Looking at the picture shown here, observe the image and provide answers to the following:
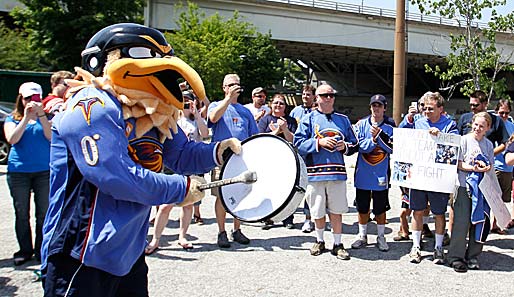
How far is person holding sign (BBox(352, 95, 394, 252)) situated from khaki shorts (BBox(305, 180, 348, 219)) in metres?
0.45

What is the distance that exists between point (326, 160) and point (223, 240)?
1563 mm

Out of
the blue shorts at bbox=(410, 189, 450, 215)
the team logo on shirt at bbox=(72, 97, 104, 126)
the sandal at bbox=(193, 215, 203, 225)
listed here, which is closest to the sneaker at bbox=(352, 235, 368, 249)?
the blue shorts at bbox=(410, 189, 450, 215)

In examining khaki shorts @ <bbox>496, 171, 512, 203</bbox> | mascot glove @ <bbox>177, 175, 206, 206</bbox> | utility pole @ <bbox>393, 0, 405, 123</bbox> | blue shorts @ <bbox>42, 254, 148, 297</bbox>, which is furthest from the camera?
utility pole @ <bbox>393, 0, 405, 123</bbox>

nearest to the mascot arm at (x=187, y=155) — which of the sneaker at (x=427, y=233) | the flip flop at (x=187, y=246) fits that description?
the flip flop at (x=187, y=246)

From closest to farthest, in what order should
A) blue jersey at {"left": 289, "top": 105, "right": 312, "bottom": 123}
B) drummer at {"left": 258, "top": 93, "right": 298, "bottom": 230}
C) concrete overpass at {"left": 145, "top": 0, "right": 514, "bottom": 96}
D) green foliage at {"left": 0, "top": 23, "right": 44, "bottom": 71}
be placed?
1. drummer at {"left": 258, "top": 93, "right": 298, "bottom": 230}
2. blue jersey at {"left": 289, "top": 105, "right": 312, "bottom": 123}
3. green foliage at {"left": 0, "top": 23, "right": 44, "bottom": 71}
4. concrete overpass at {"left": 145, "top": 0, "right": 514, "bottom": 96}

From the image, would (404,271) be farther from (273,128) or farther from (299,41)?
(299,41)

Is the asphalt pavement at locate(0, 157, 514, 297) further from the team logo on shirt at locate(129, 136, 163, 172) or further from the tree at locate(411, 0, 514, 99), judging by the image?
the tree at locate(411, 0, 514, 99)

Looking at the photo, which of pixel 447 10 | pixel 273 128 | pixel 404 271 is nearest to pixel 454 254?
pixel 404 271

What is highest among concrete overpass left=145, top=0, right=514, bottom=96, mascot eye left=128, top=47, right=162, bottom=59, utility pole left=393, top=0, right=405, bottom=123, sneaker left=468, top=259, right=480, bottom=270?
concrete overpass left=145, top=0, right=514, bottom=96

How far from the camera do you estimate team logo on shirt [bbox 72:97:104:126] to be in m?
1.97

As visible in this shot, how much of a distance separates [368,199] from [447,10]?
11593 millimetres

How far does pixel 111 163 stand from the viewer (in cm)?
193

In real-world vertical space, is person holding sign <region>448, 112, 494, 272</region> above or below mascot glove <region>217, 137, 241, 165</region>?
below

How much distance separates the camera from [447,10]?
49.1 ft
